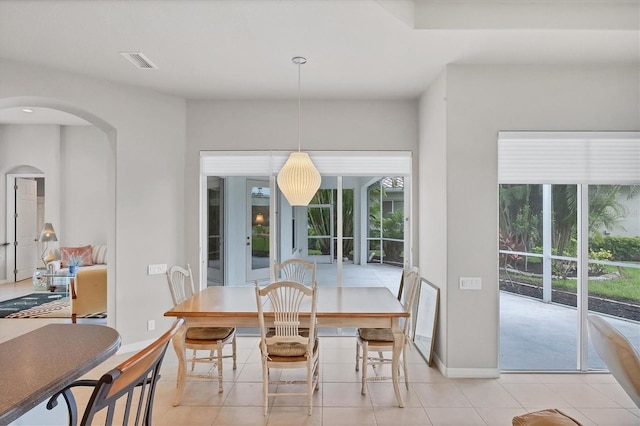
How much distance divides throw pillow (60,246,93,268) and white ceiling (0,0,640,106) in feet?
14.1

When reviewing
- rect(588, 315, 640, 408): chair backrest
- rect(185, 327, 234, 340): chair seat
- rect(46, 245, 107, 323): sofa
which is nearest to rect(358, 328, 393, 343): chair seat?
rect(185, 327, 234, 340): chair seat

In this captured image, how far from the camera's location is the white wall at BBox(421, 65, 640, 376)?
11.5ft

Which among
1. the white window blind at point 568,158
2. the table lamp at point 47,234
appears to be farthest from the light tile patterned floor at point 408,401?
the table lamp at point 47,234

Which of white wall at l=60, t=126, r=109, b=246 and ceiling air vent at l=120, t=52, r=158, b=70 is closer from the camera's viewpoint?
ceiling air vent at l=120, t=52, r=158, b=70

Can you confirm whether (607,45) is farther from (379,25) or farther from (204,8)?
(204,8)

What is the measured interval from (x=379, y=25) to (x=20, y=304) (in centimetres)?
685

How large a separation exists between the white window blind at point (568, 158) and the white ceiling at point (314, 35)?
0.75 meters

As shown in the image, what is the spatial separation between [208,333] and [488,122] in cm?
333

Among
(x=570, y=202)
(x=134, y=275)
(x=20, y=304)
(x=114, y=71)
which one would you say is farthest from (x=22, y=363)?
(x=20, y=304)

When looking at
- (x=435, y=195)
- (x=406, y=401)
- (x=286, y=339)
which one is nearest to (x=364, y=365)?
(x=406, y=401)

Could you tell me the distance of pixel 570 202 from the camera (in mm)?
3611

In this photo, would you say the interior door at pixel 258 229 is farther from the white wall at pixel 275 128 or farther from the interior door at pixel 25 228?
the interior door at pixel 25 228

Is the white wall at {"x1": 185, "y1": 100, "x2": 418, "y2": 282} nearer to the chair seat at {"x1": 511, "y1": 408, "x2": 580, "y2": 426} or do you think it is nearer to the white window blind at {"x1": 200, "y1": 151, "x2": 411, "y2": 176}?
the white window blind at {"x1": 200, "y1": 151, "x2": 411, "y2": 176}

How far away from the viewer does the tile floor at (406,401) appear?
2.74m
